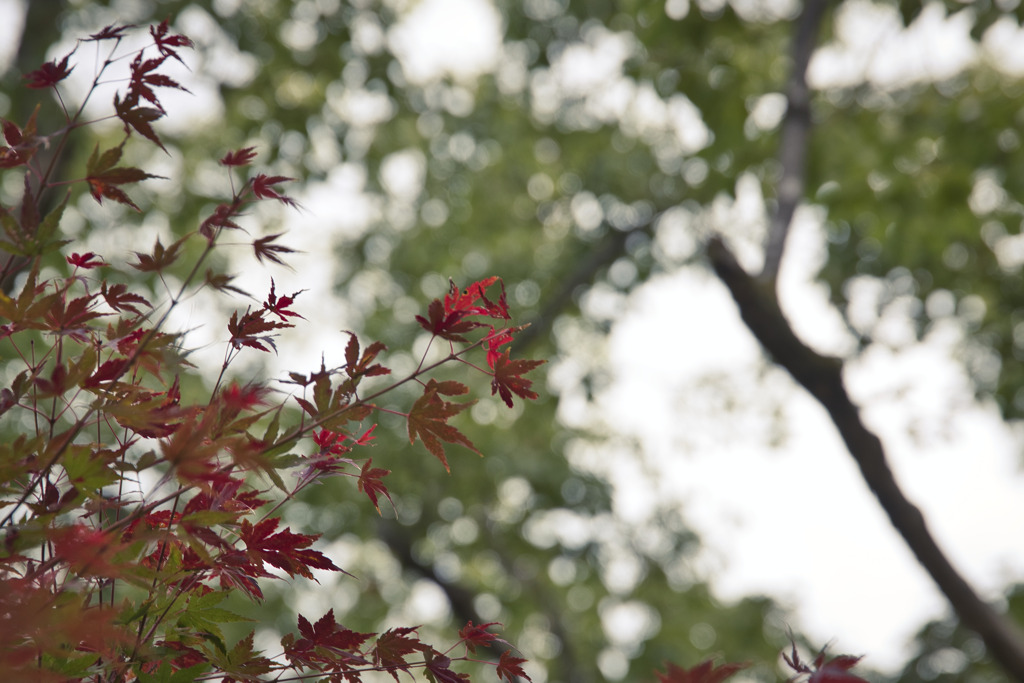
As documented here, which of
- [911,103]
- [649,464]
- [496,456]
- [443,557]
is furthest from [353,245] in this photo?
[911,103]

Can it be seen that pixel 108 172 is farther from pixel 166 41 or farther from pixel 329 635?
pixel 329 635

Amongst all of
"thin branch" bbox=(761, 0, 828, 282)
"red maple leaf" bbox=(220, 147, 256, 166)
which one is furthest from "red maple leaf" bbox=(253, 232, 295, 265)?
"thin branch" bbox=(761, 0, 828, 282)

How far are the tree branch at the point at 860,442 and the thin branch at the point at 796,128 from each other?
41cm

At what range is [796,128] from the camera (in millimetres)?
3137

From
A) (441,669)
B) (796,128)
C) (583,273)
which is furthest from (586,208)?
(441,669)

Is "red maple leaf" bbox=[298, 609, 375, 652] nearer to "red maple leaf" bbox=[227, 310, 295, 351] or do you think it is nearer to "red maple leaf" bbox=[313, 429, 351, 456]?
"red maple leaf" bbox=[313, 429, 351, 456]

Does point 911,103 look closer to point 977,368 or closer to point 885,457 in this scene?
point 977,368

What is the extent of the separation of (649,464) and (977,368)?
425 centimetres

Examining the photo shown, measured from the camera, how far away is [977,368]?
7.32 m

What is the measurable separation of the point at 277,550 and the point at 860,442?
2.05 m

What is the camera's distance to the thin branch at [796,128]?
2.87 metres

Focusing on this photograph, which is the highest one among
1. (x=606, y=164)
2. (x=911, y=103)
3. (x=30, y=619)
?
(x=606, y=164)

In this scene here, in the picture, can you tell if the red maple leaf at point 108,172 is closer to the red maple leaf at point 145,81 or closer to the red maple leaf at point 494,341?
the red maple leaf at point 145,81

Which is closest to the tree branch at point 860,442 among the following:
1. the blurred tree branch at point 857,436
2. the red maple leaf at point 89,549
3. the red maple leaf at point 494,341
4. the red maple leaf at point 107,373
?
the blurred tree branch at point 857,436
